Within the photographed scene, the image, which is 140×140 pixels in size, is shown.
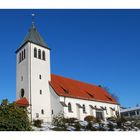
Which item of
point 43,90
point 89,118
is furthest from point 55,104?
point 89,118

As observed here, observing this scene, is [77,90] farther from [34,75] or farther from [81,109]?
[34,75]

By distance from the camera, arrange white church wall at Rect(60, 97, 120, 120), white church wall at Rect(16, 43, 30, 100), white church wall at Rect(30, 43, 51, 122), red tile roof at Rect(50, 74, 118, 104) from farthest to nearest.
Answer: red tile roof at Rect(50, 74, 118, 104), white church wall at Rect(60, 97, 120, 120), white church wall at Rect(16, 43, 30, 100), white church wall at Rect(30, 43, 51, 122)

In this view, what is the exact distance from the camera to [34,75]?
21.4 m

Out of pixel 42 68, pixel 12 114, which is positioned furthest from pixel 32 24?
pixel 12 114

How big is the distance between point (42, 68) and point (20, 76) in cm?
186

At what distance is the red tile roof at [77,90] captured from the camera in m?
22.4

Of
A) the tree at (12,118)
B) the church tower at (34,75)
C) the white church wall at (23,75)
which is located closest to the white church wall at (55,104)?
the church tower at (34,75)

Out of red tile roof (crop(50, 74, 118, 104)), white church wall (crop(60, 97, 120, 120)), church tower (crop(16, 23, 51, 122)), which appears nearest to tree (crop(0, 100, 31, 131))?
church tower (crop(16, 23, 51, 122))

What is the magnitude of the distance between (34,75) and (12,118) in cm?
1336

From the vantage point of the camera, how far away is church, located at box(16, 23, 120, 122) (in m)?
20.9

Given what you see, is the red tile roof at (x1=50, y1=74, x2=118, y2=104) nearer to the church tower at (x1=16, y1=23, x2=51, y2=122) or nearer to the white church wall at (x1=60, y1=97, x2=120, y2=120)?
the white church wall at (x1=60, y1=97, x2=120, y2=120)
